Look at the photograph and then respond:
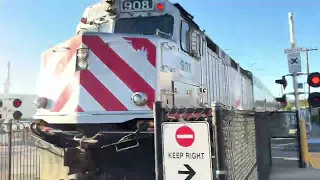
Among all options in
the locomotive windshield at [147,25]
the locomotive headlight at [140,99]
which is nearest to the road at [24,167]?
the locomotive windshield at [147,25]

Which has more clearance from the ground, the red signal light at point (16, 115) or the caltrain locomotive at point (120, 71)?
the caltrain locomotive at point (120, 71)

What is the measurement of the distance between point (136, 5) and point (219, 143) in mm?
4646

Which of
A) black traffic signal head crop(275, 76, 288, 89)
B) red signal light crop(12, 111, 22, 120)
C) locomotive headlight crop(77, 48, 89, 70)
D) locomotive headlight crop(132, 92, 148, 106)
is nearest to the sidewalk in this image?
black traffic signal head crop(275, 76, 288, 89)

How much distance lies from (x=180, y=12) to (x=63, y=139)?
10.6 feet

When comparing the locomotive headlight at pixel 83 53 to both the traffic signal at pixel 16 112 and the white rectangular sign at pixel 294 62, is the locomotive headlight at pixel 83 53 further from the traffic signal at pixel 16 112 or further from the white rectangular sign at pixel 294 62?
the white rectangular sign at pixel 294 62

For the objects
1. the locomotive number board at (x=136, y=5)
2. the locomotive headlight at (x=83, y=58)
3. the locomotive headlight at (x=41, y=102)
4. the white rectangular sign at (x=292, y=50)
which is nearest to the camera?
the locomotive headlight at (x=83, y=58)

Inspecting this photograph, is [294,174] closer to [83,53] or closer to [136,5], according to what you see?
[136,5]

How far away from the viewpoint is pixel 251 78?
19.5 meters

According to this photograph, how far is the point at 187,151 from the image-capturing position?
9.79 ft

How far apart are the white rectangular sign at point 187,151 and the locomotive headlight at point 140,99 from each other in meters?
2.21

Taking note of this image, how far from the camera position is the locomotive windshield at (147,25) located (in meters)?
6.60

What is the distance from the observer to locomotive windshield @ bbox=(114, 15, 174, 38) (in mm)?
6602

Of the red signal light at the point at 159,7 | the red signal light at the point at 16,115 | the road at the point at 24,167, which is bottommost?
the road at the point at 24,167

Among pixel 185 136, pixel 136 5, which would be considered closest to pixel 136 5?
pixel 136 5
